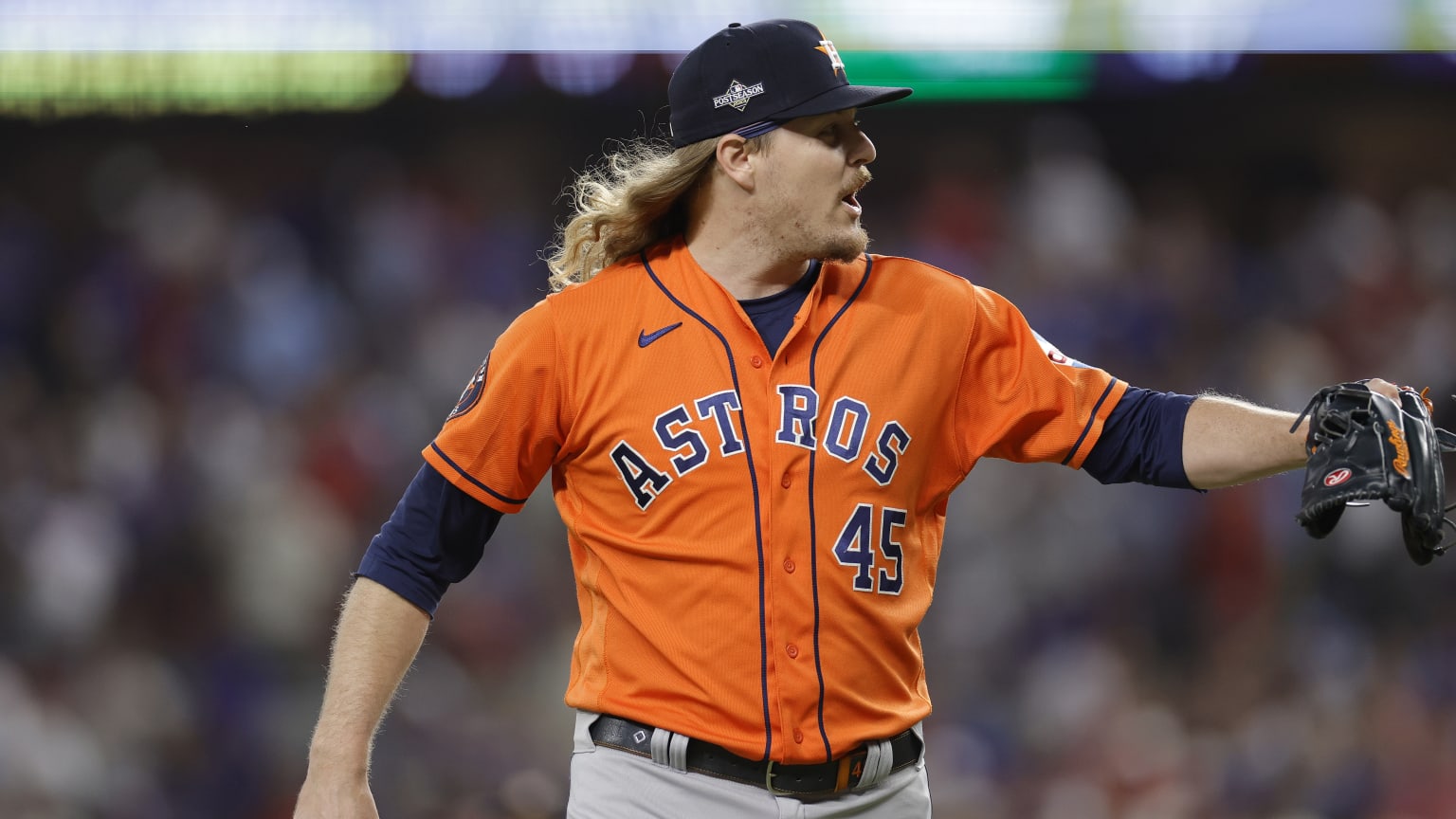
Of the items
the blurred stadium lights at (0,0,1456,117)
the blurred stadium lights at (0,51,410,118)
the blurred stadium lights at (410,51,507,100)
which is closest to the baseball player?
the blurred stadium lights at (0,0,1456,117)

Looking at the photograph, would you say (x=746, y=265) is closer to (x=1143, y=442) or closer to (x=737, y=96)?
(x=737, y=96)

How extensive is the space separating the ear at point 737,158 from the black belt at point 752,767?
0.91m

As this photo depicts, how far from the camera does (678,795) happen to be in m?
2.08

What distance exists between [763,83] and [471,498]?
0.83 meters

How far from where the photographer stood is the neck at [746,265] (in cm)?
235

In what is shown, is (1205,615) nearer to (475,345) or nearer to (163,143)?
(475,345)

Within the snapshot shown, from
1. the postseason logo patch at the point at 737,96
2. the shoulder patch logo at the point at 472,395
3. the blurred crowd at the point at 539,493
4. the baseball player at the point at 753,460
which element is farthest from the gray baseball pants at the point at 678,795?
the blurred crowd at the point at 539,493

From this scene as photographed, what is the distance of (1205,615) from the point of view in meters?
5.34

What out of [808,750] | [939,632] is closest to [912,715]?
[808,750]

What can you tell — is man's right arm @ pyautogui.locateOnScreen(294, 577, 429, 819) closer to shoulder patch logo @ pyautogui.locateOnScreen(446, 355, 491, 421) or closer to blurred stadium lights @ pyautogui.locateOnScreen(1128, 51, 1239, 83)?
shoulder patch logo @ pyautogui.locateOnScreen(446, 355, 491, 421)

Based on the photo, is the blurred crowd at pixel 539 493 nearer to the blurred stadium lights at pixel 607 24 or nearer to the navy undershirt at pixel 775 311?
the blurred stadium lights at pixel 607 24

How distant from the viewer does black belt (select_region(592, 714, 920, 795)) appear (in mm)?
2078

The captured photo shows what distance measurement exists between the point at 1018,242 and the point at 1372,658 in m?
2.08

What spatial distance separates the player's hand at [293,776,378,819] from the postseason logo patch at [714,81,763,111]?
1232 millimetres
